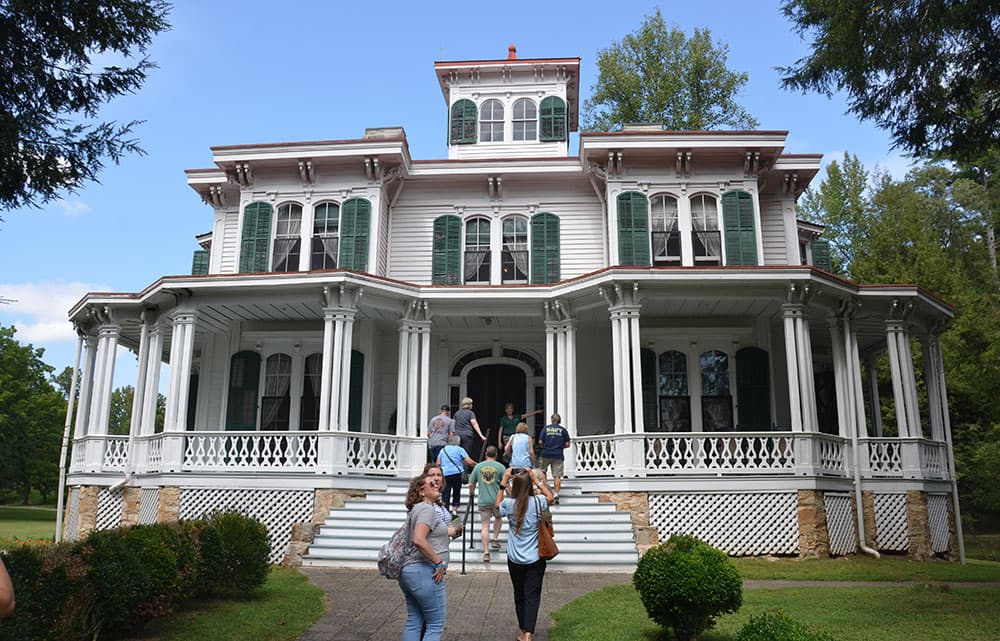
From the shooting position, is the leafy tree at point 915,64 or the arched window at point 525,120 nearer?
the leafy tree at point 915,64

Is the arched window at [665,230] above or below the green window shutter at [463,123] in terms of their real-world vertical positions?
below

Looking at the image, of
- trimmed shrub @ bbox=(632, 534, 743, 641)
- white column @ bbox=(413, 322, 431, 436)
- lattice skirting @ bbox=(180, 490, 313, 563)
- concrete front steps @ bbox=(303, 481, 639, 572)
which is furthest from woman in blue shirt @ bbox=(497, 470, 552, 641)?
white column @ bbox=(413, 322, 431, 436)

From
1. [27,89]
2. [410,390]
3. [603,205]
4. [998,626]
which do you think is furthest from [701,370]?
[27,89]

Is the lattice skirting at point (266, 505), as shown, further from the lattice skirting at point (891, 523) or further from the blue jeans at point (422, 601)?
the lattice skirting at point (891, 523)

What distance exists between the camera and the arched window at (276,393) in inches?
726

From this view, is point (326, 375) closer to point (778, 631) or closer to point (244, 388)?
point (244, 388)

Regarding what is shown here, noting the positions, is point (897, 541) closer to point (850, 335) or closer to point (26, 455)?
point (850, 335)

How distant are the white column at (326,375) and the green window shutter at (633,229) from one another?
6.65 metres

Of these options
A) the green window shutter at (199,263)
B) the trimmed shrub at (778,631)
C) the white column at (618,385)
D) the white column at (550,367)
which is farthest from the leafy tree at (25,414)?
the trimmed shrub at (778,631)

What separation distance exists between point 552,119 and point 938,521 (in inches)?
530

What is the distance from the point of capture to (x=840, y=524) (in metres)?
14.8

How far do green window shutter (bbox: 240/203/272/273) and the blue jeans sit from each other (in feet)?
45.9

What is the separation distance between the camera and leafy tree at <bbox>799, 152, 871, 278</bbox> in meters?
34.2

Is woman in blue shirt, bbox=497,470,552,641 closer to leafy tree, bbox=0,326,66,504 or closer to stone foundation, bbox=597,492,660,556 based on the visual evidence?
stone foundation, bbox=597,492,660,556
